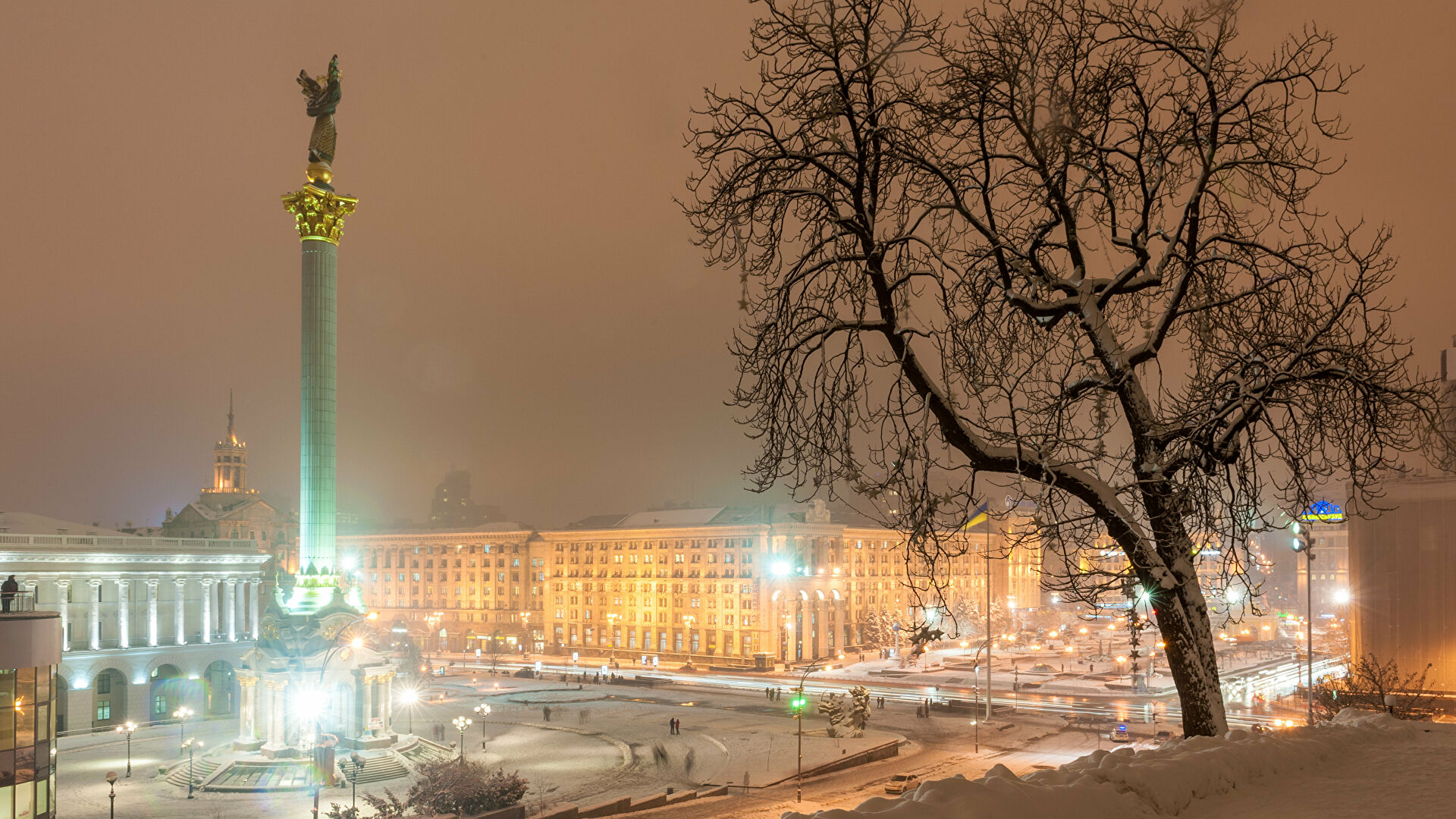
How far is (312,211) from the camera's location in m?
60.9

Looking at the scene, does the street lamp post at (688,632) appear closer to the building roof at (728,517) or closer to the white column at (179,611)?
the building roof at (728,517)

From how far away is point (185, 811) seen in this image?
4653 centimetres

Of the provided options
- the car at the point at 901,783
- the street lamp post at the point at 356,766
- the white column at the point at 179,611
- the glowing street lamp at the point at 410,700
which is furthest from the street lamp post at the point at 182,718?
the car at the point at 901,783

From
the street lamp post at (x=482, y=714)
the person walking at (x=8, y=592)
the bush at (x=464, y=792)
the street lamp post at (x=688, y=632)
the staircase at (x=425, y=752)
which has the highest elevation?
the person walking at (x=8, y=592)

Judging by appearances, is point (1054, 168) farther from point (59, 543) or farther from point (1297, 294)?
point (59, 543)

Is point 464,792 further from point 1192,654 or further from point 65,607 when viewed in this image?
point 65,607

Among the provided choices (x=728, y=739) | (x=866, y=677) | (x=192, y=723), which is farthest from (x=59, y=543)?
(x=866, y=677)

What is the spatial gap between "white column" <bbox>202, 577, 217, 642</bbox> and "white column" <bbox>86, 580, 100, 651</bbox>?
8755mm

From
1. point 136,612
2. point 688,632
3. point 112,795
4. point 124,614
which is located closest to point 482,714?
point 124,614

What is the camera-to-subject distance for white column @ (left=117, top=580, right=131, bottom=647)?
257 feet

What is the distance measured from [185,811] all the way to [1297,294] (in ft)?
163

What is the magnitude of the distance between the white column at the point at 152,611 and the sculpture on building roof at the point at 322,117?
39.6m

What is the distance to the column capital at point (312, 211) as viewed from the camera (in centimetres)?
6091

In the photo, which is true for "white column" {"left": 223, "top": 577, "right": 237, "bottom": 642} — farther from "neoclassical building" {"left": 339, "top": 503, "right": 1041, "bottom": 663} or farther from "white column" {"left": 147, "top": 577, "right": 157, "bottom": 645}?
"neoclassical building" {"left": 339, "top": 503, "right": 1041, "bottom": 663}
